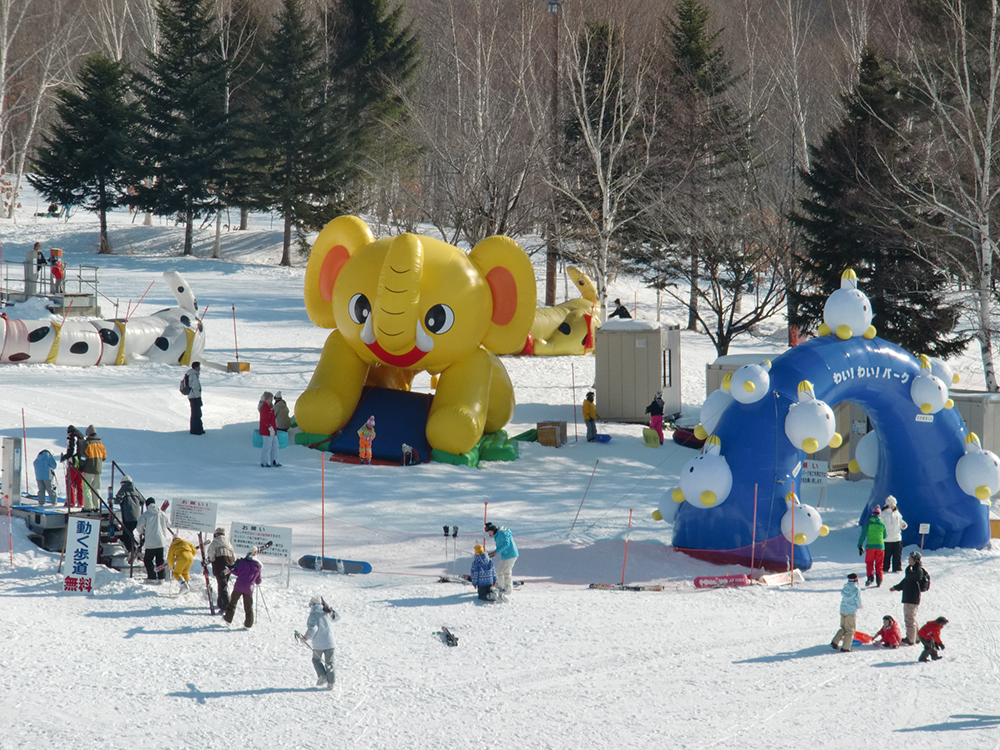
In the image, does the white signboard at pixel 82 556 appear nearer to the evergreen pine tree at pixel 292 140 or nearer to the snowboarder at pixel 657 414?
the snowboarder at pixel 657 414

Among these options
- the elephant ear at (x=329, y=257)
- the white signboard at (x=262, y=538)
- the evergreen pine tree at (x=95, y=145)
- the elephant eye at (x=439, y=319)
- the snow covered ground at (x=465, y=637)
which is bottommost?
the snow covered ground at (x=465, y=637)

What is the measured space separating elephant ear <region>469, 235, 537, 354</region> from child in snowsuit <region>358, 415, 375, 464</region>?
2638 mm

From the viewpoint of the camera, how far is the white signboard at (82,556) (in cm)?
1211

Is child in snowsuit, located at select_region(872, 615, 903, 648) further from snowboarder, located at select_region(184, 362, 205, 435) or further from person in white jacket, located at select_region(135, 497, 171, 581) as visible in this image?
snowboarder, located at select_region(184, 362, 205, 435)

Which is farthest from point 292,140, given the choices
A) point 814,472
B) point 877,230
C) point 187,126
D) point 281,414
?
point 814,472

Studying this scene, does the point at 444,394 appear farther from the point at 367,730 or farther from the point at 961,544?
the point at 367,730

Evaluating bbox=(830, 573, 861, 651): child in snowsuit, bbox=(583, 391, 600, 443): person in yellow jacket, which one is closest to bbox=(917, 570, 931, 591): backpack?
bbox=(830, 573, 861, 651): child in snowsuit

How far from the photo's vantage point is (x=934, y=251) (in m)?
22.4

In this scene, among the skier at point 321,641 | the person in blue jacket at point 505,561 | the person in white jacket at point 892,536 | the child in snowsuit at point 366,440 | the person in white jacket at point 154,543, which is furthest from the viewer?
the child in snowsuit at point 366,440

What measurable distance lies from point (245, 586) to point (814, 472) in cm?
905

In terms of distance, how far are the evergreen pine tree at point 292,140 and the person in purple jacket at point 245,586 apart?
29.3 metres

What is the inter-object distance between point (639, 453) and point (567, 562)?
6885 mm

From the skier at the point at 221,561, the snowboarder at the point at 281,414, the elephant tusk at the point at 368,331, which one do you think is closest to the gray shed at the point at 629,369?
the elephant tusk at the point at 368,331

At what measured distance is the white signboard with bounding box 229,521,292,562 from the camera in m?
12.5
